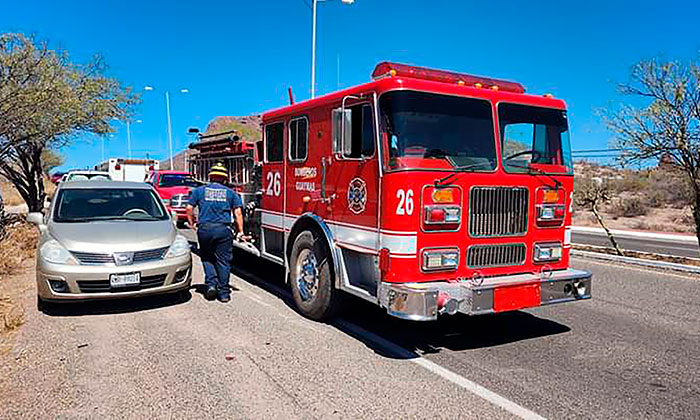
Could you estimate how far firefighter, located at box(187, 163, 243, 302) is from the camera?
23.7 feet

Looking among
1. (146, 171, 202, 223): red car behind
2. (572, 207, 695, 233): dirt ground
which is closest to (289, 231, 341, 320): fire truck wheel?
(146, 171, 202, 223): red car behind

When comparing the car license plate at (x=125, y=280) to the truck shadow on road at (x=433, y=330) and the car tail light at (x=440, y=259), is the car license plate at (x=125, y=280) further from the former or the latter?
the car tail light at (x=440, y=259)

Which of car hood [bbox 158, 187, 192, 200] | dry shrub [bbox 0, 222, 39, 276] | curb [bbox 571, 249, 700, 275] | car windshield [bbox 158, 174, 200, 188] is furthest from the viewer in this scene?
car windshield [bbox 158, 174, 200, 188]

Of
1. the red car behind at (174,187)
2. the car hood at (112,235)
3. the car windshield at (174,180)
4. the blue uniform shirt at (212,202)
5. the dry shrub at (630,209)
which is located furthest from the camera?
the dry shrub at (630,209)

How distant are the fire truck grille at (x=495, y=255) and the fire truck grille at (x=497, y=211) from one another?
0.46 ft

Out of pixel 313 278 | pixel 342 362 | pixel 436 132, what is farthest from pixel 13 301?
pixel 436 132

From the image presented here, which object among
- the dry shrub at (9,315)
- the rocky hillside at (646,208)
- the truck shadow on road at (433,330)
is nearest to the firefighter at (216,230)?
the truck shadow on road at (433,330)

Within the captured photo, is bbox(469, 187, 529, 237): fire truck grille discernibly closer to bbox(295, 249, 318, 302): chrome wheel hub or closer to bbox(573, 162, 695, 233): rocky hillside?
bbox(295, 249, 318, 302): chrome wheel hub

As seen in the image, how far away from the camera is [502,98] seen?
577 centimetres

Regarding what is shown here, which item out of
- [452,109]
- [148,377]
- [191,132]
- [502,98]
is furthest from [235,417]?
[191,132]

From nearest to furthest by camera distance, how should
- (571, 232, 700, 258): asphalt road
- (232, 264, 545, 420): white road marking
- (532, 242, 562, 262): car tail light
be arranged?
(232, 264, 545, 420): white road marking, (532, 242, 562, 262): car tail light, (571, 232, 700, 258): asphalt road

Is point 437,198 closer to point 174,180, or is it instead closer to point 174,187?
point 174,187

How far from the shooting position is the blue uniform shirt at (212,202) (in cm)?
720

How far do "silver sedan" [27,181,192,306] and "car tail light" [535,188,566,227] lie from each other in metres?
4.42
